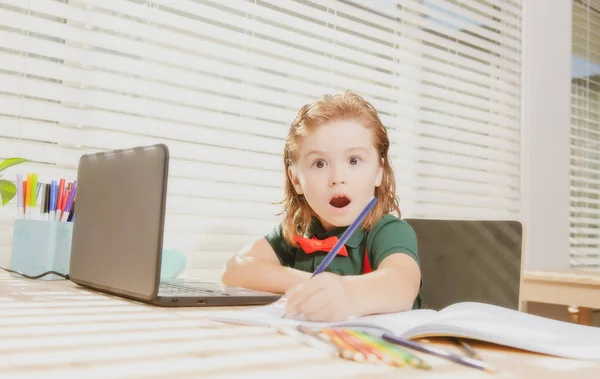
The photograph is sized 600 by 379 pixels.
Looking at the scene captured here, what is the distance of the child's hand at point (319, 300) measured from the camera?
2.23 feet

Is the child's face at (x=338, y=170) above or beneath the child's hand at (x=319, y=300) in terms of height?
above

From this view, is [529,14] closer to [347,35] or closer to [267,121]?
[347,35]

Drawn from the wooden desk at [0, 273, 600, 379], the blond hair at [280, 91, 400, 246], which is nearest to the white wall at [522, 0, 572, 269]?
the blond hair at [280, 91, 400, 246]

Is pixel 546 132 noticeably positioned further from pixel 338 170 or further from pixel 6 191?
pixel 6 191

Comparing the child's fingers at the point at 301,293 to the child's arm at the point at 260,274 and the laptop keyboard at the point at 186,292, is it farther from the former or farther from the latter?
the child's arm at the point at 260,274

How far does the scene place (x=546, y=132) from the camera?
2.61 metres

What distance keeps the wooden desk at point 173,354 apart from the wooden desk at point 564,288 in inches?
49.7

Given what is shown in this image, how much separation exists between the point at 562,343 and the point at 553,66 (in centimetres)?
238

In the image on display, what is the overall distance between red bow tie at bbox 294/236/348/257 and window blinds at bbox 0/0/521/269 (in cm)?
52

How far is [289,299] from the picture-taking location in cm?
69

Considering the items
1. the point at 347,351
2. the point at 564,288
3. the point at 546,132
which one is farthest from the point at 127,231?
the point at 546,132

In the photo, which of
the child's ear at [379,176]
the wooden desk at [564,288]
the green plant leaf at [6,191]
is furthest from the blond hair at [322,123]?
the wooden desk at [564,288]

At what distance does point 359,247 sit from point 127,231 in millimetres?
437

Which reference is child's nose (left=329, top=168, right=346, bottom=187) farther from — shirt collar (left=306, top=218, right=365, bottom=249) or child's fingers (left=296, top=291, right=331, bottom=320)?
child's fingers (left=296, top=291, right=331, bottom=320)
